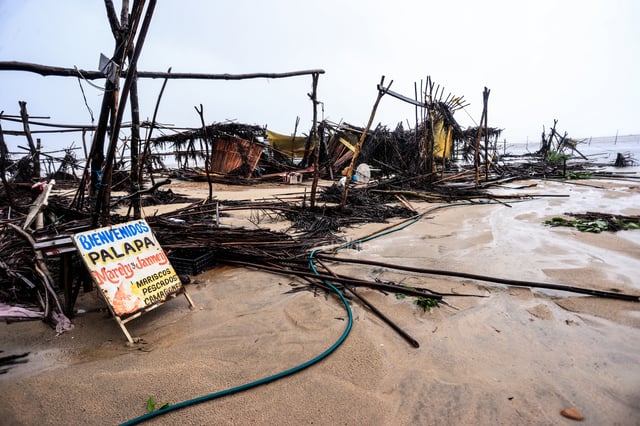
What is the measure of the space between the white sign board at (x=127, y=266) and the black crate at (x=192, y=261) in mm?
835

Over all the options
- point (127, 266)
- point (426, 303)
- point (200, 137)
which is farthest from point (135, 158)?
point (200, 137)

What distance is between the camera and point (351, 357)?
7.35 ft

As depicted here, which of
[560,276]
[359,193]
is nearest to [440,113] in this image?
[359,193]

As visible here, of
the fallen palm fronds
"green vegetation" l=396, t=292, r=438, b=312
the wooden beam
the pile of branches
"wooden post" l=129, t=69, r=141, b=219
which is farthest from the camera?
the pile of branches

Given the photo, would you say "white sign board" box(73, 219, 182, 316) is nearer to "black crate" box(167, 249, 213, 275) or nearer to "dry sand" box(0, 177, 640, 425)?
"dry sand" box(0, 177, 640, 425)

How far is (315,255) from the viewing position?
4125 mm

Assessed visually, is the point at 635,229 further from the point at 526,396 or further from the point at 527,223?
the point at 526,396

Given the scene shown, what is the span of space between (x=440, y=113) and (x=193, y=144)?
1149 cm

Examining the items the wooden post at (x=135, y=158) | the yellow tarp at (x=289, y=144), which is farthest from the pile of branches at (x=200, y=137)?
the wooden post at (x=135, y=158)

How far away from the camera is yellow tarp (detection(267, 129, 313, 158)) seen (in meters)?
16.8

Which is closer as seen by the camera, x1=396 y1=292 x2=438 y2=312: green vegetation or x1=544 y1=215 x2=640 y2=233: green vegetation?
x1=396 y1=292 x2=438 y2=312: green vegetation

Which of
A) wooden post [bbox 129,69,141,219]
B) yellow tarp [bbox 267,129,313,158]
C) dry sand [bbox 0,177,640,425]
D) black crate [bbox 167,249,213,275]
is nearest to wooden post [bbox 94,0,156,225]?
wooden post [bbox 129,69,141,219]

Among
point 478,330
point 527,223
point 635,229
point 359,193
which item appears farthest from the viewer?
point 359,193

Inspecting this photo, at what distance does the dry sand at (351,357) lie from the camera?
70.7 inches
